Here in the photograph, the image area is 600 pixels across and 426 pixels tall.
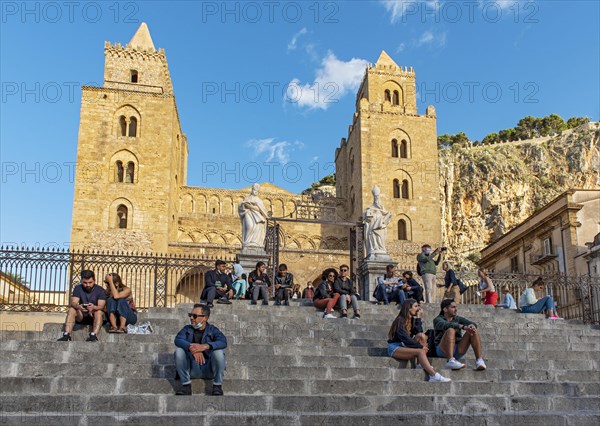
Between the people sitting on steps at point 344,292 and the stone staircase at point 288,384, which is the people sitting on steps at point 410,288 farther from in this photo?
the stone staircase at point 288,384

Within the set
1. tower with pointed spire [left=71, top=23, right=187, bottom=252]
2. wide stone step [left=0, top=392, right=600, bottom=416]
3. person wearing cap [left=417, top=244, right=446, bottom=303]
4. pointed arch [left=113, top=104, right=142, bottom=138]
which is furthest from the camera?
pointed arch [left=113, top=104, right=142, bottom=138]

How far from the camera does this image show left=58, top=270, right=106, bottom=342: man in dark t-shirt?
30.9 ft

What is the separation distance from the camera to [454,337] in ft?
29.1

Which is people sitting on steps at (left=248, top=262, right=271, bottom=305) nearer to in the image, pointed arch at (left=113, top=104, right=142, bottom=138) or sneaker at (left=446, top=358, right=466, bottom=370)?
sneaker at (left=446, top=358, right=466, bottom=370)

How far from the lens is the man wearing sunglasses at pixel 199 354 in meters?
7.45

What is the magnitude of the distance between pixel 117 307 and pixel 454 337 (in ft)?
16.9

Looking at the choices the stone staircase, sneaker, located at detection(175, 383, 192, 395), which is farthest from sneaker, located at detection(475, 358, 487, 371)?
sneaker, located at detection(175, 383, 192, 395)

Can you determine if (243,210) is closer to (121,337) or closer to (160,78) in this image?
(121,337)

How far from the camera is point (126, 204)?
1537 inches

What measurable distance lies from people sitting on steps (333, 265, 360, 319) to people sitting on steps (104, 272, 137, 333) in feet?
13.8

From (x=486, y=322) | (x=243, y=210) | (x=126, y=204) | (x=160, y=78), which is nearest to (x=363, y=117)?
(x=160, y=78)

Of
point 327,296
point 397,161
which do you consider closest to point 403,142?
point 397,161

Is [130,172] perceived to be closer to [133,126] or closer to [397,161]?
[133,126]

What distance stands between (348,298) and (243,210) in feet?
14.6
